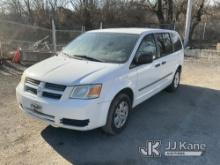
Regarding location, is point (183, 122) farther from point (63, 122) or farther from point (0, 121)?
point (0, 121)

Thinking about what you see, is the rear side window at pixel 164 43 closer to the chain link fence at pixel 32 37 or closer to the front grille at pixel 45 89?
the front grille at pixel 45 89

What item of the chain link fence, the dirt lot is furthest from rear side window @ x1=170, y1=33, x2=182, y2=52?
the chain link fence

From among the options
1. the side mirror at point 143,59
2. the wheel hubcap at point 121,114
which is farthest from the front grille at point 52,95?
the side mirror at point 143,59

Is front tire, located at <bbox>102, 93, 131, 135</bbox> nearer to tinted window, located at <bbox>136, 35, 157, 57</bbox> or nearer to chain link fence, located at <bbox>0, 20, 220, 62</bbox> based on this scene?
tinted window, located at <bbox>136, 35, 157, 57</bbox>

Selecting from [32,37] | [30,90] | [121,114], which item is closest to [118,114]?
[121,114]

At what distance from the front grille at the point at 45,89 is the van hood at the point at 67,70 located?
0.06 meters

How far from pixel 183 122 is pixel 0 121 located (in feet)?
11.7

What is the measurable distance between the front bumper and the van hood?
324 millimetres

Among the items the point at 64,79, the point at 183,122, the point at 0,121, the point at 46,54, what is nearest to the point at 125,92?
the point at 64,79

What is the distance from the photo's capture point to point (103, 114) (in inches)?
159

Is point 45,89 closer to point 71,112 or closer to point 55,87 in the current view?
point 55,87

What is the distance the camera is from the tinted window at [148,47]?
5.01 metres

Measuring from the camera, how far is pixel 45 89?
158 inches

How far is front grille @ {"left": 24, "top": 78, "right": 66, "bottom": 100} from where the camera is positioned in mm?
3928
